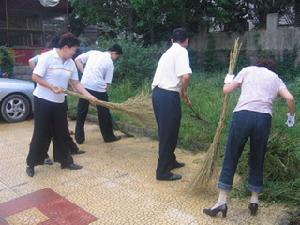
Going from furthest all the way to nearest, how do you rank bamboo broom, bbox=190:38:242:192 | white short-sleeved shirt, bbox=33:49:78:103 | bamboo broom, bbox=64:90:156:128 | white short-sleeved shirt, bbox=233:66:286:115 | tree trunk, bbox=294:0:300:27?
tree trunk, bbox=294:0:300:27 < bamboo broom, bbox=64:90:156:128 < white short-sleeved shirt, bbox=33:49:78:103 < bamboo broom, bbox=190:38:242:192 < white short-sleeved shirt, bbox=233:66:286:115

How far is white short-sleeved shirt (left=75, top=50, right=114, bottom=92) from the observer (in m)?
6.89

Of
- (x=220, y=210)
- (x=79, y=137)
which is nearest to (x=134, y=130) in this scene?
(x=79, y=137)

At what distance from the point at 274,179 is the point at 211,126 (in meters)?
1.95

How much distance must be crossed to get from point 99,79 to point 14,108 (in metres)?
2.96

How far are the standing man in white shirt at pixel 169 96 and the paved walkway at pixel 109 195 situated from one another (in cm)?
34

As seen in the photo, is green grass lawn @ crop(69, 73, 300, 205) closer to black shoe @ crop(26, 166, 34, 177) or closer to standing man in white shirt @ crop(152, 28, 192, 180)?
standing man in white shirt @ crop(152, 28, 192, 180)

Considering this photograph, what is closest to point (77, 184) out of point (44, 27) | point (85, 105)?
point (85, 105)

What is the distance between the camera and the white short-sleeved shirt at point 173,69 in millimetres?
5031

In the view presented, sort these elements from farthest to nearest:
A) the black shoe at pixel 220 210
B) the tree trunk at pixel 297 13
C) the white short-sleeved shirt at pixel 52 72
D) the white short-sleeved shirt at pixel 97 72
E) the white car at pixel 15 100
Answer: the tree trunk at pixel 297 13, the white car at pixel 15 100, the white short-sleeved shirt at pixel 97 72, the white short-sleeved shirt at pixel 52 72, the black shoe at pixel 220 210

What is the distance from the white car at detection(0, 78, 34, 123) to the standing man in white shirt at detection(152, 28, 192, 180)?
186 inches

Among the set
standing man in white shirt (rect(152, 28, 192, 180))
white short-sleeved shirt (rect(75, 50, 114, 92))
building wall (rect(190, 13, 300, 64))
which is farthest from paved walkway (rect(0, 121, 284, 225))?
building wall (rect(190, 13, 300, 64))

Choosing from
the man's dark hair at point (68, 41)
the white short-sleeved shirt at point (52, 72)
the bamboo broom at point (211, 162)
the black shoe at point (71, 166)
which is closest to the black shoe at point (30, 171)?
the black shoe at point (71, 166)

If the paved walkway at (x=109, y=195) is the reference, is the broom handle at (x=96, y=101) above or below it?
above

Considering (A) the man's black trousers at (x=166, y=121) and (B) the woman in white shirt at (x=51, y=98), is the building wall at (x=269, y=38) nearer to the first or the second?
(A) the man's black trousers at (x=166, y=121)
